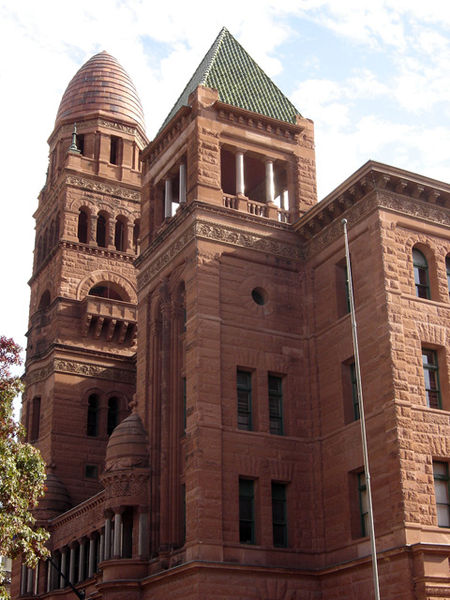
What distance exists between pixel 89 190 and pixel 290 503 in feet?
95.0

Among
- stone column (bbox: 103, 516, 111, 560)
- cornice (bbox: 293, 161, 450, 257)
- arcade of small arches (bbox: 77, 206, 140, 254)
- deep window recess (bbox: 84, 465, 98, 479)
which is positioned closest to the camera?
cornice (bbox: 293, 161, 450, 257)

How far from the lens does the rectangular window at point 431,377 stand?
111 ft

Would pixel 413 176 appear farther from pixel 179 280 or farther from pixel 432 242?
pixel 179 280

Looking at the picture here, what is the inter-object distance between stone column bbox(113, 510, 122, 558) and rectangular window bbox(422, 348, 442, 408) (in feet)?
43.8

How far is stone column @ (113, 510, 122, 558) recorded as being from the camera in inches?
1463

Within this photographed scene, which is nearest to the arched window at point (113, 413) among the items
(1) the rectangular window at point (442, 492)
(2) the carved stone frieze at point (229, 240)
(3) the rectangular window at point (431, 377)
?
(2) the carved stone frieze at point (229, 240)

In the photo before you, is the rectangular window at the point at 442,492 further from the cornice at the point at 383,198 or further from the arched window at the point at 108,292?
the arched window at the point at 108,292

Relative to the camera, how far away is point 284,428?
1457 inches

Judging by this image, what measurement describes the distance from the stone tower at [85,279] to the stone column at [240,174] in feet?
52.0

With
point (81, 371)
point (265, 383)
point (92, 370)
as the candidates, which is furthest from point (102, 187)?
point (265, 383)

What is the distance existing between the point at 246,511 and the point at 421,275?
37.3ft

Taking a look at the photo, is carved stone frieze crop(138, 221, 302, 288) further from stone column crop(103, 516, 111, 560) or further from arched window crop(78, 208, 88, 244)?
arched window crop(78, 208, 88, 244)

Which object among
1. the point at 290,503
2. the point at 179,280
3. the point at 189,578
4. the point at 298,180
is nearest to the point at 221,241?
the point at 179,280

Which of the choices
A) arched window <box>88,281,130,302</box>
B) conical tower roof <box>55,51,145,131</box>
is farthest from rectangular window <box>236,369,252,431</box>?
conical tower roof <box>55,51,145,131</box>
